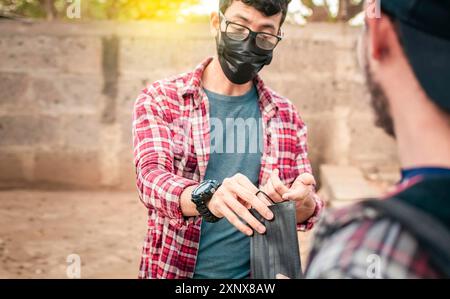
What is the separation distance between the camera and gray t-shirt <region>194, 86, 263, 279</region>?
63.2 inches

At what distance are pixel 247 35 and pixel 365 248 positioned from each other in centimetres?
126

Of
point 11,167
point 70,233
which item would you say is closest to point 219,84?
point 70,233

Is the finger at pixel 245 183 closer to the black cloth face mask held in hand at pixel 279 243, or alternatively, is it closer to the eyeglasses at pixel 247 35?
the black cloth face mask held in hand at pixel 279 243

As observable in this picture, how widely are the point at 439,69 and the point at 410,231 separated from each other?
0.21 m

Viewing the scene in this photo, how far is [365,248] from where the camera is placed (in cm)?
65

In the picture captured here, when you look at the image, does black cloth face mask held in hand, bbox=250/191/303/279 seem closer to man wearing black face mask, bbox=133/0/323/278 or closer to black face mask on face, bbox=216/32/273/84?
man wearing black face mask, bbox=133/0/323/278

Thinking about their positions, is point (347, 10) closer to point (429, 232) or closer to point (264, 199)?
point (264, 199)

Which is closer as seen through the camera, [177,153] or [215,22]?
[177,153]

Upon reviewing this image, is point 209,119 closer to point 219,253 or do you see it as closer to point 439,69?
point 219,253

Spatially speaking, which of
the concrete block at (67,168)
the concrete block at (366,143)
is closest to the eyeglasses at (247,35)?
the concrete block at (366,143)

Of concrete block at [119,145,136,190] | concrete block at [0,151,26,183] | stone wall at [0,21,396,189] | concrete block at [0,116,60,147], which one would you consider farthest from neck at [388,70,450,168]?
concrete block at [0,151,26,183]

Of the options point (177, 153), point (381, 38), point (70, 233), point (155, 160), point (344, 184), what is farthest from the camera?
point (344, 184)

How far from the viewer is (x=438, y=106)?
2.29 ft
